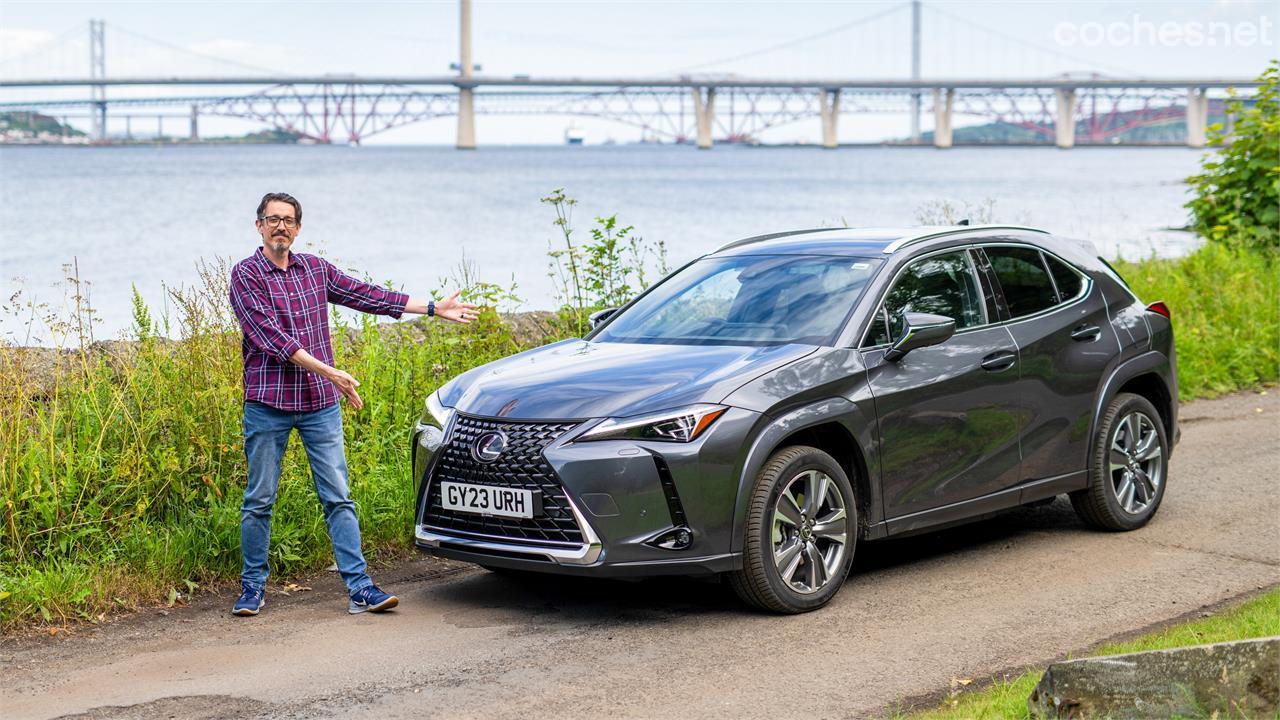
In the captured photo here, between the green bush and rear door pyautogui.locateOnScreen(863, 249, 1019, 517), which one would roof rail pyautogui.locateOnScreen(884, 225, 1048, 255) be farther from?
the green bush

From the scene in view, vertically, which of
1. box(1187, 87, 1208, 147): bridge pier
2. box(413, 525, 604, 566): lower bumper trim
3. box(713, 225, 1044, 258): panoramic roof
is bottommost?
box(413, 525, 604, 566): lower bumper trim

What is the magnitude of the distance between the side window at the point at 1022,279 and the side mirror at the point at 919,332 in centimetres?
92

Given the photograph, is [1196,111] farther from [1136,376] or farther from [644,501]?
[644,501]

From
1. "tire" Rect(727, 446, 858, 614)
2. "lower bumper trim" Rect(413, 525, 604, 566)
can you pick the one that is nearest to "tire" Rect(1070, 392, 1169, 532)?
"tire" Rect(727, 446, 858, 614)

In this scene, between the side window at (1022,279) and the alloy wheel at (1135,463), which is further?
the alloy wheel at (1135,463)

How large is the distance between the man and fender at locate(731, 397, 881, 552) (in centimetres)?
171

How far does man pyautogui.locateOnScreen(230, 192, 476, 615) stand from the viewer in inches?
247

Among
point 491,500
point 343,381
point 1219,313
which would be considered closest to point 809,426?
point 491,500

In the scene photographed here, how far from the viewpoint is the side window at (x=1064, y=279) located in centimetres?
788

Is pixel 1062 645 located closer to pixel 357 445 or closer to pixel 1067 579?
pixel 1067 579

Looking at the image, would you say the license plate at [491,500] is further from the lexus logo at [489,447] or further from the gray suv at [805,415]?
the lexus logo at [489,447]

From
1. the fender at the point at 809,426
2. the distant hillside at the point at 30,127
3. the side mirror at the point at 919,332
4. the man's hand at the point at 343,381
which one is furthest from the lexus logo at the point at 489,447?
the distant hillside at the point at 30,127

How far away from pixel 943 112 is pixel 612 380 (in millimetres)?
125516

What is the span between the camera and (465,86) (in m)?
114
